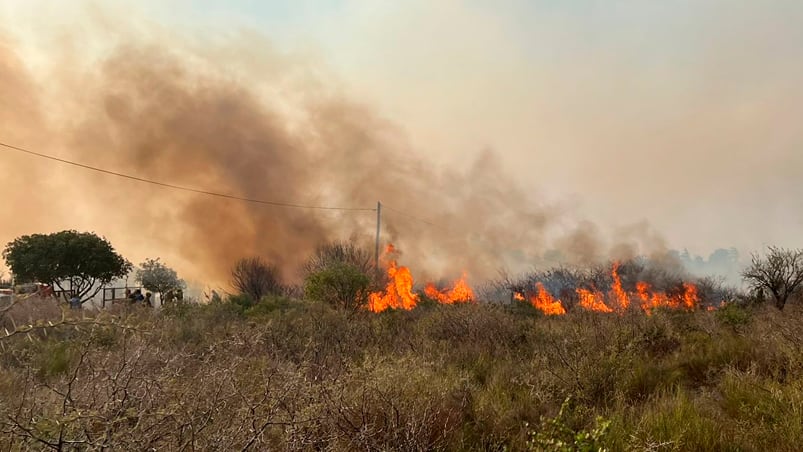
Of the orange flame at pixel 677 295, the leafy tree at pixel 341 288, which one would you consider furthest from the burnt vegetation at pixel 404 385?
the orange flame at pixel 677 295

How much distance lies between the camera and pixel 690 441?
3.92 m

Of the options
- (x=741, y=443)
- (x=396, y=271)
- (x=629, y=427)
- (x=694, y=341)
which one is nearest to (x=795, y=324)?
(x=694, y=341)

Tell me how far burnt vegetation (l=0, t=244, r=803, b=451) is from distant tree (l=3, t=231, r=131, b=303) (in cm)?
1963

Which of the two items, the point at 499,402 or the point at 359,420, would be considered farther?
the point at 499,402

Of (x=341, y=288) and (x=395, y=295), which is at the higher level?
(x=395, y=295)

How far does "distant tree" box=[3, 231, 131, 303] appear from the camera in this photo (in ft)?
89.4

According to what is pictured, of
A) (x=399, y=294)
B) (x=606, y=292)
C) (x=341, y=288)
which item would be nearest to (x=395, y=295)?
(x=399, y=294)

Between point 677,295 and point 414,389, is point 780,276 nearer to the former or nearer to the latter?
point 677,295

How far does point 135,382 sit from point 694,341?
9425 millimetres

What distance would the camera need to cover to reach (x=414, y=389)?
4.68 m

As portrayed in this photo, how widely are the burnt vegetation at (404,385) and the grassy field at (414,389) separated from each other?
3cm

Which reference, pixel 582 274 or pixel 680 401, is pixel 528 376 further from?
pixel 582 274

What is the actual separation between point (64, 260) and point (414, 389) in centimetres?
3170

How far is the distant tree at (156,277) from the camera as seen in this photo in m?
38.2
